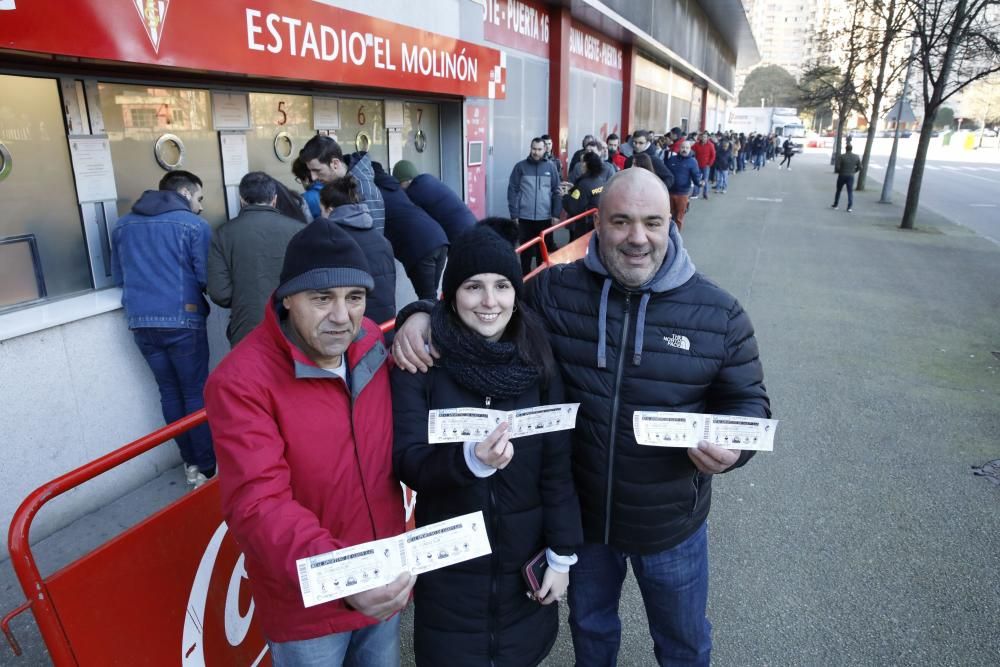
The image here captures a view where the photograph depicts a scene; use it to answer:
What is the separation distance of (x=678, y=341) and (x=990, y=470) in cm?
390

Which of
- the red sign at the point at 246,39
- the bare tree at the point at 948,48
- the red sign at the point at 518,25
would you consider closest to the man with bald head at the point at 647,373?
the red sign at the point at 246,39

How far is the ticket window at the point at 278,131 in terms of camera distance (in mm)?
6398

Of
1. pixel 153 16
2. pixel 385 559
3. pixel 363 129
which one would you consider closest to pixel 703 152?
pixel 363 129

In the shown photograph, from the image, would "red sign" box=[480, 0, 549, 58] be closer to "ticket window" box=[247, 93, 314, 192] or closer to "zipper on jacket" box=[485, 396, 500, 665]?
"ticket window" box=[247, 93, 314, 192]

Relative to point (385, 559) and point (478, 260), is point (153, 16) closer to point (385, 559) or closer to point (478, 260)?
point (478, 260)

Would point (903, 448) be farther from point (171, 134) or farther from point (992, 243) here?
point (992, 243)

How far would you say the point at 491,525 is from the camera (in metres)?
2.11

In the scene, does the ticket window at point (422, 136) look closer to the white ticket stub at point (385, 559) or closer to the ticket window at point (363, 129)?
the ticket window at point (363, 129)

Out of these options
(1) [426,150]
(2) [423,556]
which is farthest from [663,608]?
(1) [426,150]

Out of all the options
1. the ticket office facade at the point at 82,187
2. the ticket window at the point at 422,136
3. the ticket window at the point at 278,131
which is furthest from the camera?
the ticket window at the point at 422,136

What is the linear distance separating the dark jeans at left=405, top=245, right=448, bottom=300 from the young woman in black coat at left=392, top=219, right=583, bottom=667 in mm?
3930

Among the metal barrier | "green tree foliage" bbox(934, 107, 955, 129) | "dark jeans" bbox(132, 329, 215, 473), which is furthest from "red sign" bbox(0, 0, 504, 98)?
"green tree foliage" bbox(934, 107, 955, 129)

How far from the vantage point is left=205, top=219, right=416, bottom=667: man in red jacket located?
1.71 metres

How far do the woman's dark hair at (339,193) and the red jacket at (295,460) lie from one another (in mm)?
2782
